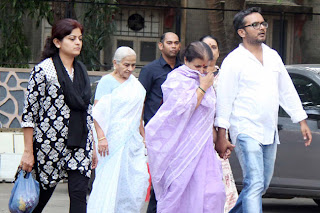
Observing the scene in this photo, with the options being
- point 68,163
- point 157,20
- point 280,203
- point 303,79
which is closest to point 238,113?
point 68,163

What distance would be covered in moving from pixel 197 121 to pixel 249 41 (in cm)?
109

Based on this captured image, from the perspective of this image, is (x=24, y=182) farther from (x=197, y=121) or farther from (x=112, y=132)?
(x=112, y=132)

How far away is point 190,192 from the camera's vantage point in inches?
245

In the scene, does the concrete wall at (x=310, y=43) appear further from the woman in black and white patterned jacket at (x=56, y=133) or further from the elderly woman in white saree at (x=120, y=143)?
the woman in black and white patterned jacket at (x=56, y=133)

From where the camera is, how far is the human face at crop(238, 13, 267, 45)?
7.00 m

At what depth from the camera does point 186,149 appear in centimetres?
625

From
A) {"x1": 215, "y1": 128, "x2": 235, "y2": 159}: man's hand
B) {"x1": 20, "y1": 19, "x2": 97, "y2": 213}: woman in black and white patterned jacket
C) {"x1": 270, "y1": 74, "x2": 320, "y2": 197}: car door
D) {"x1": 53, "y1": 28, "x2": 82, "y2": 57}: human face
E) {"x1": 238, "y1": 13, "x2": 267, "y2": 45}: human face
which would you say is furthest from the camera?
{"x1": 270, "y1": 74, "x2": 320, "y2": 197}: car door

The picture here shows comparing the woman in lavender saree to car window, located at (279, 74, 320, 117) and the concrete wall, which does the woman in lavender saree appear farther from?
the concrete wall

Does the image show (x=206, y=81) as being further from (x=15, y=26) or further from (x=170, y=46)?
(x=15, y=26)

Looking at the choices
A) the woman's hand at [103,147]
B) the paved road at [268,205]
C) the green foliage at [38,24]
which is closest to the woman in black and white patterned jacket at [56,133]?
the woman's hand at [103,147]

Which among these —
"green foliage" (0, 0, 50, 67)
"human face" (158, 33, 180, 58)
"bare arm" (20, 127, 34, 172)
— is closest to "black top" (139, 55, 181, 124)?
"human face" (158, 33, 180, 58)

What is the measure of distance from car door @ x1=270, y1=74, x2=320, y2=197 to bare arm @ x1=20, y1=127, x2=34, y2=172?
12.0ft

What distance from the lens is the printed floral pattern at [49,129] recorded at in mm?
6336

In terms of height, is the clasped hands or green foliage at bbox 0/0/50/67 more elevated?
green foliage at bbox 0/0/50/67
